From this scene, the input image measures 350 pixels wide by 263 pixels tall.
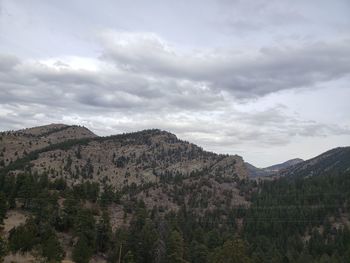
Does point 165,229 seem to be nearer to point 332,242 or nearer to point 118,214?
point 118,214

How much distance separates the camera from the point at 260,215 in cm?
19775

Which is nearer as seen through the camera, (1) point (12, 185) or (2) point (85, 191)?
(1) point (12, 185)

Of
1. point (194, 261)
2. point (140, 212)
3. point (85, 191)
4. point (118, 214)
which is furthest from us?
point (118, 214)

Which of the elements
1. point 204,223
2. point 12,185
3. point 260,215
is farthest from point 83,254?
point 260,215

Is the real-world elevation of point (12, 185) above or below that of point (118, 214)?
above

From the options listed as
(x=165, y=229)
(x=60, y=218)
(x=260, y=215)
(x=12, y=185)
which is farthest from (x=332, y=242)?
(x=12, y=185)

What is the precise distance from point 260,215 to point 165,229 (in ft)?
281

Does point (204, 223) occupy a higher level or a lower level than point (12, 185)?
lower

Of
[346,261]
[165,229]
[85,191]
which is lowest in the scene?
[346,261]

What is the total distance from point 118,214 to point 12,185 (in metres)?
41.2

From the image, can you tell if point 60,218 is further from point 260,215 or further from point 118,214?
point 260,215

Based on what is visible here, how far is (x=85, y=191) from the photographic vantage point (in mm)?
144500

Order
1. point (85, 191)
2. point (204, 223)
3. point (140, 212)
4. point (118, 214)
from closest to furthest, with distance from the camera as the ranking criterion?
point (140, 212), point (85, 191), point (118, 214), point (204, 223)

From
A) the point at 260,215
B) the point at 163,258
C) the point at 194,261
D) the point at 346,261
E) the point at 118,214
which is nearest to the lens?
the point at 163,258
